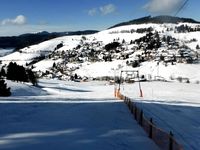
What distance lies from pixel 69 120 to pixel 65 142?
29.1 feet

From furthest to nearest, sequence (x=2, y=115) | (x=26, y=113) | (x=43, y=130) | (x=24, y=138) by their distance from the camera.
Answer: (x=26, y=113) < (x=2, y=115) < (x=43, y=130) < (x=24, y=138)

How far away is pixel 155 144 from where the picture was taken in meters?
19.3

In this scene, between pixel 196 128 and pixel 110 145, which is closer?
pixel 110 145

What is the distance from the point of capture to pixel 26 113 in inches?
1283

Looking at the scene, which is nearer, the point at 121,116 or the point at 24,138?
the point at 24,138

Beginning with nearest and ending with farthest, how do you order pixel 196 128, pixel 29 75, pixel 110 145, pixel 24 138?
pixel 110 145, pixel 24 138, pixel 196 128, pixel 29 75

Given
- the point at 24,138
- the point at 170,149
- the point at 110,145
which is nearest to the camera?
the point at 170,149

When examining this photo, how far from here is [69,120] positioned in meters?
28.4

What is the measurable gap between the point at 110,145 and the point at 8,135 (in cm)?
554

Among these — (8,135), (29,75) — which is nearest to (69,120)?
(8,135)

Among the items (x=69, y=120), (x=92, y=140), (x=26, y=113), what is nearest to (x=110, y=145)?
(x=92, y=140)

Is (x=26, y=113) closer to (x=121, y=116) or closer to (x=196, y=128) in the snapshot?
(x=121, y=116)

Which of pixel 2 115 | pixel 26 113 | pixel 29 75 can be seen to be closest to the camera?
pixel 2 115

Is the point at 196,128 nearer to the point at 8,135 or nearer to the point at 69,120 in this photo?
the point at 69,120
